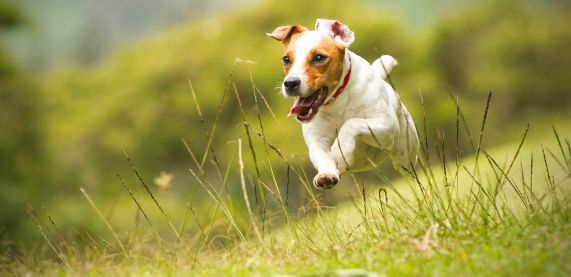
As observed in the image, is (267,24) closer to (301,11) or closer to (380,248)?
(301,11)

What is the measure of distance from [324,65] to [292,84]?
29cm

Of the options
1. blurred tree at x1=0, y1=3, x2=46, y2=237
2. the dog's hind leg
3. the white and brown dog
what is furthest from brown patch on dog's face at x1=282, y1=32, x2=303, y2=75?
blurred tree at x1=0, y1=3, x2=46, y2=237

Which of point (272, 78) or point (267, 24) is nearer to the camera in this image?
point (272, 78)

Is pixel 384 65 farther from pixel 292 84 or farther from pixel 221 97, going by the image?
pixel 221 97

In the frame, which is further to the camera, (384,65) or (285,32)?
(384,65)

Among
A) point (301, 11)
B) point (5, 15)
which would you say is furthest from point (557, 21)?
point (5, 15)

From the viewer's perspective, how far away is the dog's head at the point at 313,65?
14.8 ft

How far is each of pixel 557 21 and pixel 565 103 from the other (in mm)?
4078

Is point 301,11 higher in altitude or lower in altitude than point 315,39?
lower

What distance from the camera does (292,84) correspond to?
4.48 m

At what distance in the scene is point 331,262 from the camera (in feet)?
12.9

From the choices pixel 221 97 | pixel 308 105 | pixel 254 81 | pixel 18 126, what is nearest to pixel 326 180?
pixel 308 105

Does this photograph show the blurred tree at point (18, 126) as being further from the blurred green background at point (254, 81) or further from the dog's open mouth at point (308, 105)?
the dog's open mouth at point (308, 105)

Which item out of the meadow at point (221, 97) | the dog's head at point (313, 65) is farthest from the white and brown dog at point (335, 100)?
the meadow at point (221, 97)
